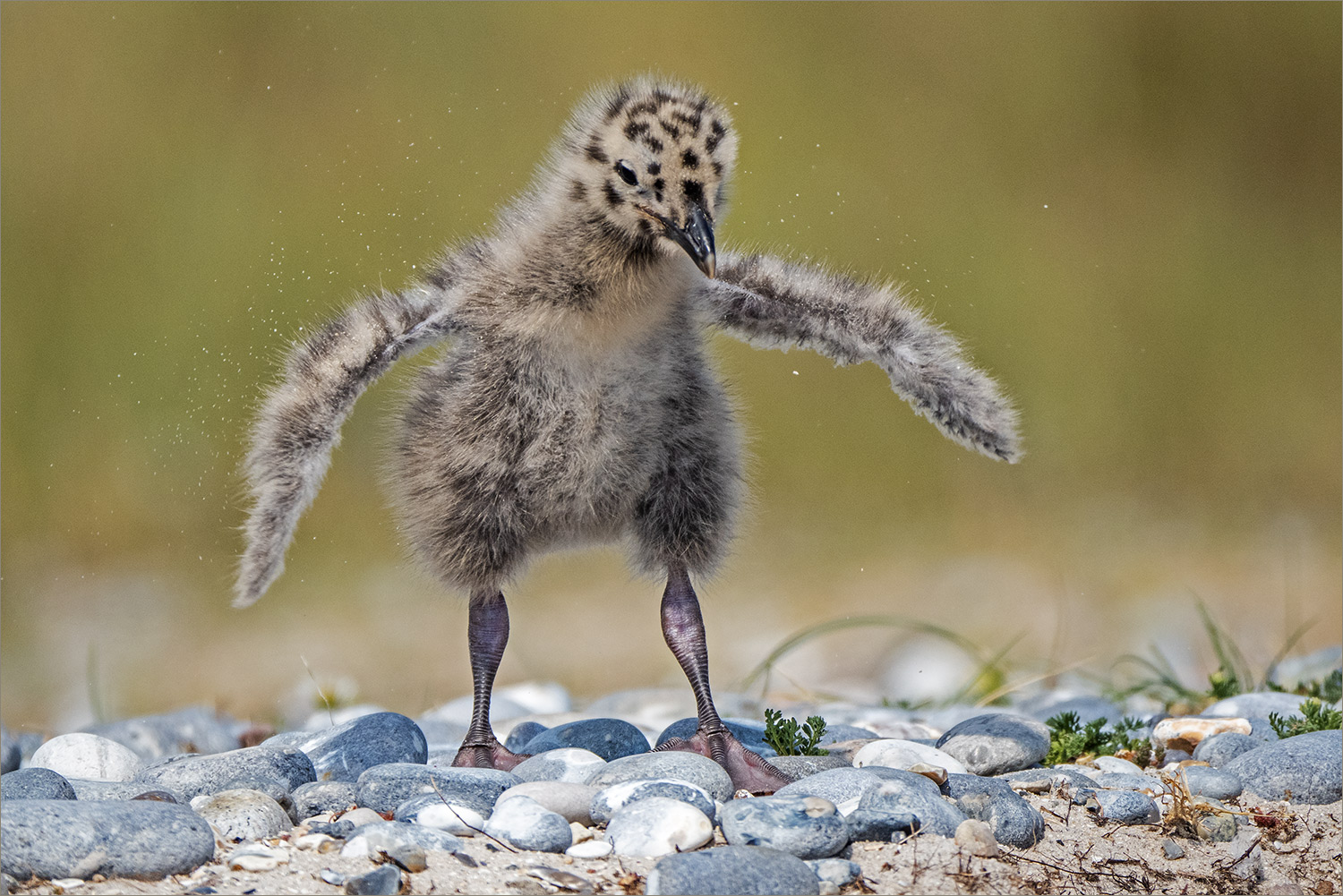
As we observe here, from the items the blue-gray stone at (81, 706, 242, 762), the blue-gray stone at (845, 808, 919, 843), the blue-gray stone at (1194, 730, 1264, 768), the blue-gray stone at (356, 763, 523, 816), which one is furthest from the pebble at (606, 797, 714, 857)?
the blue-gray stone at (81, 706, 242, 762)

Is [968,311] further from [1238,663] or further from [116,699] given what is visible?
[116,699]

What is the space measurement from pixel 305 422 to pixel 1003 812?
58.5 inches

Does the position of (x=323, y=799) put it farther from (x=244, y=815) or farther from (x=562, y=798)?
(x=562, y=798)

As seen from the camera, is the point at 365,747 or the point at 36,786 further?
the point at 365,747

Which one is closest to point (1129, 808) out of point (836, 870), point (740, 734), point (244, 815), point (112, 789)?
point (836, 870)

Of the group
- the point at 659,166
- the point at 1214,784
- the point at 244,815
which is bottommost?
the point at 244,815

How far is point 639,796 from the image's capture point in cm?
218

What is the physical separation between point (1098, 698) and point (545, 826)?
2401 mm

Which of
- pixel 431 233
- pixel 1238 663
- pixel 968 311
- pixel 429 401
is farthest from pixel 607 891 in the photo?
pixel 968 311

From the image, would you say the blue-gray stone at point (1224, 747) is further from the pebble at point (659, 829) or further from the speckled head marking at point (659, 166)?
the speckled head marking at point (659, 166)

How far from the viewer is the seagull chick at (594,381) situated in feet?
8.27

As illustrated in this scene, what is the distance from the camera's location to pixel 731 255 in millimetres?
2779

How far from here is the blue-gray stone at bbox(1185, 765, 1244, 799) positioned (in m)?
2.49

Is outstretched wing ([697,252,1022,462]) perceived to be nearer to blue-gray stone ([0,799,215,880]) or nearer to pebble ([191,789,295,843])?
pebble ([191,789,295,843])
